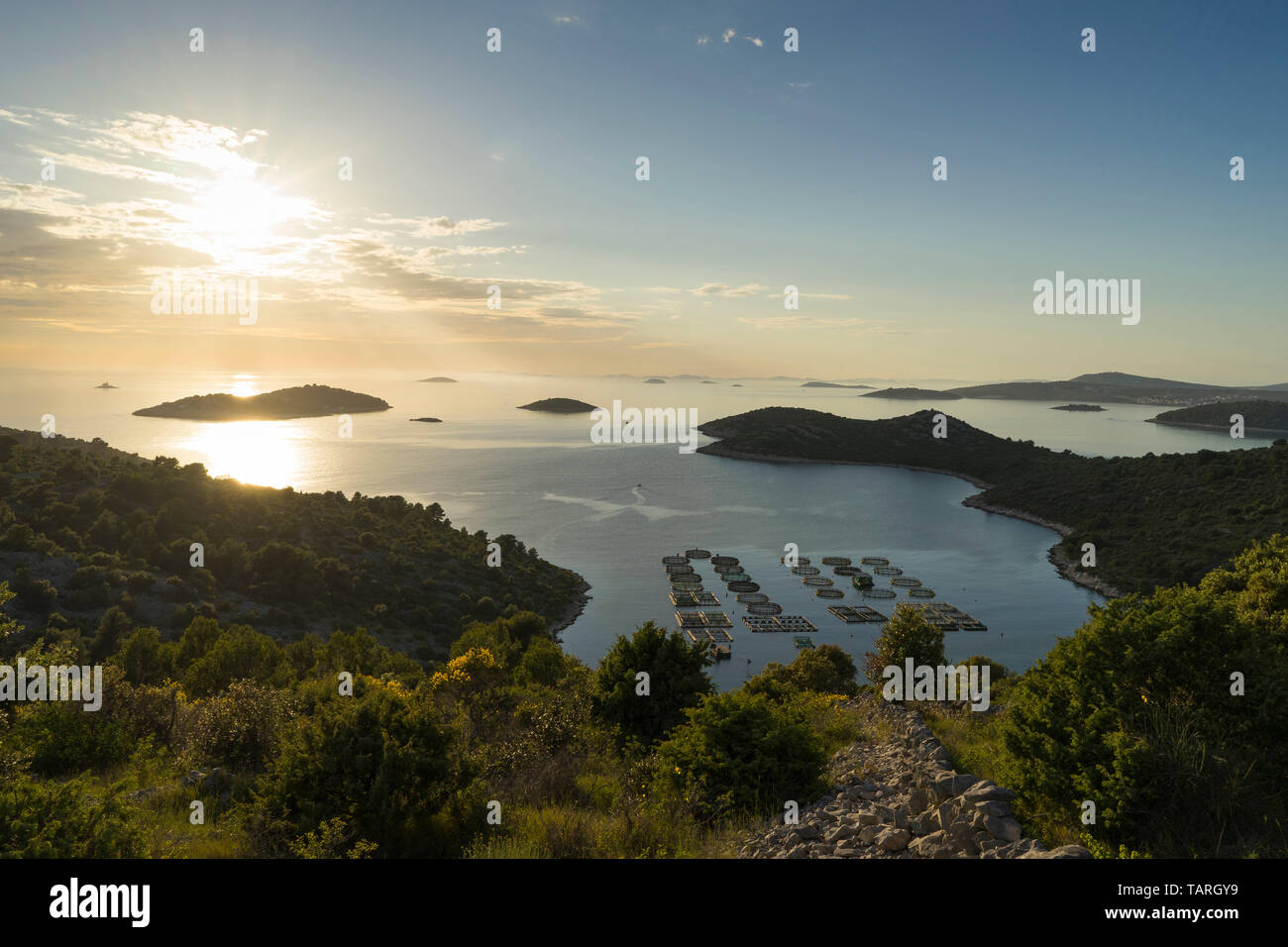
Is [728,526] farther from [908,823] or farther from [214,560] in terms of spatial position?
[908,823]

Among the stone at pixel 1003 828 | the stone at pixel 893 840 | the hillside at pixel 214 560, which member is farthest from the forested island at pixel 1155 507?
the stone at pixel 893 840

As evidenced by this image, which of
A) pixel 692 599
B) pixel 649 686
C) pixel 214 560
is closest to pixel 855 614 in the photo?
pixel 692 599

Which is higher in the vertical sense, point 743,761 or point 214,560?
point 743,761

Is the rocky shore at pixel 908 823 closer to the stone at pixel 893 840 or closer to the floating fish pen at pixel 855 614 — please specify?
the stone at pixel 893 840

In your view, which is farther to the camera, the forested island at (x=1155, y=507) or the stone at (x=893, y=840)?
the forested island at (x=1155, y=507)

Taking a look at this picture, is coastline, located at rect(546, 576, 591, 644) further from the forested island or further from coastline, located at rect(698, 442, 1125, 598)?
the forested island
